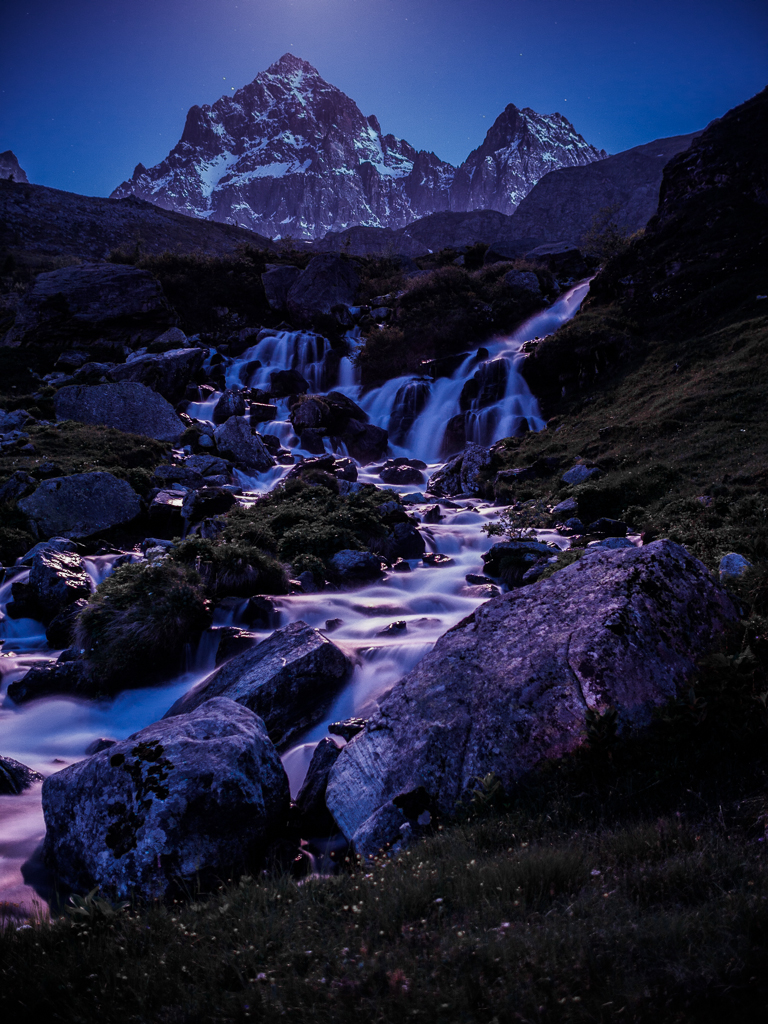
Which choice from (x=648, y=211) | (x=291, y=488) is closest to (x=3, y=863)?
(x=291, y=488)

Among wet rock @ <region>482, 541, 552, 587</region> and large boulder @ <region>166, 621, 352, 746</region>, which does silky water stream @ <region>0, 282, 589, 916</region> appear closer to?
large boulder @ <region>166, 621, 352, 746</region>

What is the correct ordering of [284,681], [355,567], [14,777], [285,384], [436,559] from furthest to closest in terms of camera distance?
1. [285,384]
2. [436,559]
3. [355,567]
4. [284,681]
5. [14,777]

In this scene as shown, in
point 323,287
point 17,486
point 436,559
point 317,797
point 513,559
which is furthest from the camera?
point 323,287

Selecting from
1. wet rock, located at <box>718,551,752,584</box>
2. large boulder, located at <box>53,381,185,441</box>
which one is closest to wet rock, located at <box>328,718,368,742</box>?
wet rock, located at <box>718,551,752,584</box>

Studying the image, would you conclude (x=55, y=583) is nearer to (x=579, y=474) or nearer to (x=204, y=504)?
(x=204, y=504)

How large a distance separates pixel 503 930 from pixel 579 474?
724 inches

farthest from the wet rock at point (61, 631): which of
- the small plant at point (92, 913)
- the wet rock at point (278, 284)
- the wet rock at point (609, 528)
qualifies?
the wet rock at point (278, 284)

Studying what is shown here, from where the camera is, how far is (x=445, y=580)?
13.9m

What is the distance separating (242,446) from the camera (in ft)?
84.7

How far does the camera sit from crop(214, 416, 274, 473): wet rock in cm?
2528

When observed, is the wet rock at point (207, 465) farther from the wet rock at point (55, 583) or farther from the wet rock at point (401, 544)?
the wet rock at point (401, 544)

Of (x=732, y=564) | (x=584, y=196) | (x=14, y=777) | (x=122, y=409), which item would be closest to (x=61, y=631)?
(x=14, y=777)

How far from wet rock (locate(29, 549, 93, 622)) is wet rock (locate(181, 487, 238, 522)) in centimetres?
449

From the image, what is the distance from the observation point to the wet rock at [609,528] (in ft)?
48.1
